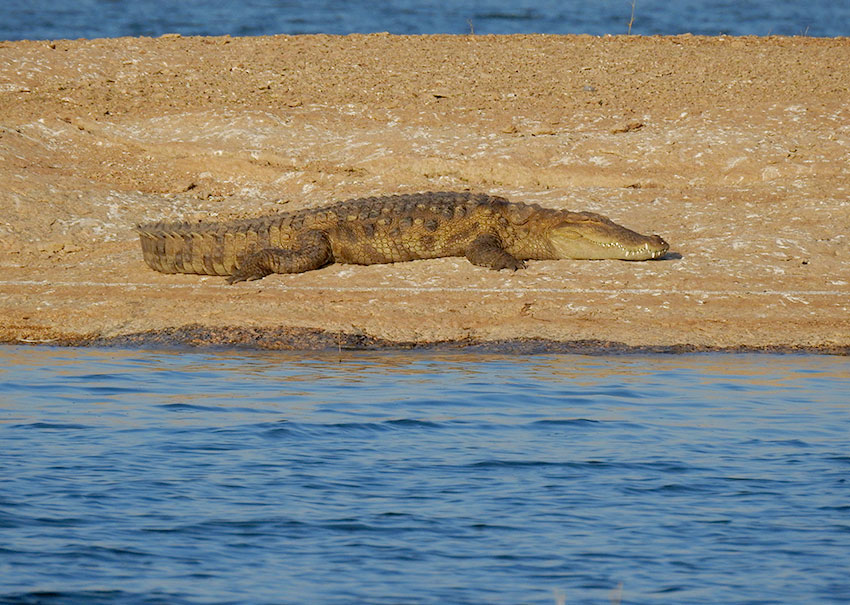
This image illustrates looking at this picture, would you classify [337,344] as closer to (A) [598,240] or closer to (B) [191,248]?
(B) [191,248]

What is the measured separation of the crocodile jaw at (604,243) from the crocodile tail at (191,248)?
9.93 ft

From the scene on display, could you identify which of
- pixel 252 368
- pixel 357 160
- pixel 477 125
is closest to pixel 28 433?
pixel 252 368

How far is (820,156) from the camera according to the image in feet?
49.2

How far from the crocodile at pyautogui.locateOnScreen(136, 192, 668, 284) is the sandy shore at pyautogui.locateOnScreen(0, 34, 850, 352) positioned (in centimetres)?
→ 21

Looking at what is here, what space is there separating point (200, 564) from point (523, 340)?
5419mm

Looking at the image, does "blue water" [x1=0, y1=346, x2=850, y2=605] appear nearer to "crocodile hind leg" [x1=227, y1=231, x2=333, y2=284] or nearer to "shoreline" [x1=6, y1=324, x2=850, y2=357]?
"shoreline" [x1=6, y1=324, x2=850, y2=357]

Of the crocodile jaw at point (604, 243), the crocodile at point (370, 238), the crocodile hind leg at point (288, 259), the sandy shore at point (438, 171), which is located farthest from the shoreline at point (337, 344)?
the crocodile jaw at point (604, 243)

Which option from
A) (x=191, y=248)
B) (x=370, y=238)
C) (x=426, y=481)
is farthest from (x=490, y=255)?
(x=426, y=481)

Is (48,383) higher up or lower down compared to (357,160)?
lower down

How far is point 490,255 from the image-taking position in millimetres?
12344

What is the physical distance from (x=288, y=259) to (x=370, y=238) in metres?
0.82

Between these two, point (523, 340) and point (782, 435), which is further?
point (523, 340)

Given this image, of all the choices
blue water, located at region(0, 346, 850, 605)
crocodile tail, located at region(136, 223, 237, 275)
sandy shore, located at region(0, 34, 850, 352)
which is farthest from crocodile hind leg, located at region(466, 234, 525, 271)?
blue water, located at region(0, 346, 850, 605)

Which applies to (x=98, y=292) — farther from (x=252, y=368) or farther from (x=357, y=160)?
(x=357, y=160)
